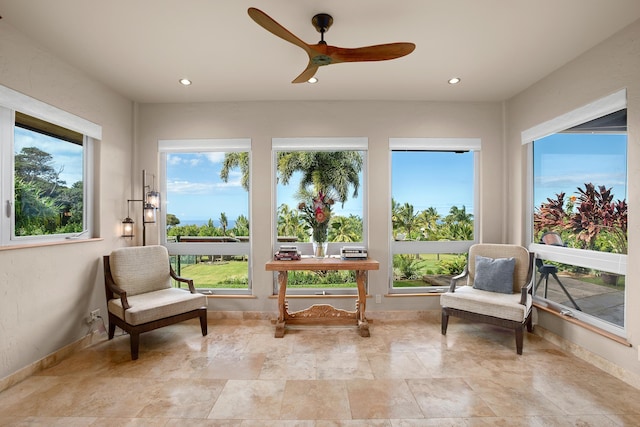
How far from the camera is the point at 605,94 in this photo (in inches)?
101

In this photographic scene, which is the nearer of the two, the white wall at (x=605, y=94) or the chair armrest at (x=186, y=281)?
the white wall at (x=605, y=94)

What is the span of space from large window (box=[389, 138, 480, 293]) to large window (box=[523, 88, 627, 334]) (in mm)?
736

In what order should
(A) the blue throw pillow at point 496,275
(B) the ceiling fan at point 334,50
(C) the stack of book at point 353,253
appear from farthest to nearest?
(C) the stack of book at point 353,253 → (A) the blue throw pillow at point 496,275 → (B) the ceiling fan at point 334,50

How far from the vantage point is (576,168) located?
297 centimetres

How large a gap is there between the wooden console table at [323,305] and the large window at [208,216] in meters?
0.70

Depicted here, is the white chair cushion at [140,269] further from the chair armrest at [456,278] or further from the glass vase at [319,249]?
the chair armrest at [456,278]

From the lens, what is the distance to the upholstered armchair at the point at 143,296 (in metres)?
2.84

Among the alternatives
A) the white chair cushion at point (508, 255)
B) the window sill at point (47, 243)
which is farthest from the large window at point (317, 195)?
the window sill at point (47, 243)

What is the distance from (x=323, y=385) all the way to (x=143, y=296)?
6.80 ft

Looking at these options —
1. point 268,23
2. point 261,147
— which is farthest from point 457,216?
point 268,23

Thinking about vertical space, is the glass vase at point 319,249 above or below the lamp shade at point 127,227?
below

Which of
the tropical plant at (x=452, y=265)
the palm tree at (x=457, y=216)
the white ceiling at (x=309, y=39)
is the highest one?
the white ceiling at (x=309, y=39)

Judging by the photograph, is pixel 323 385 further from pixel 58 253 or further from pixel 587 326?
pixel 58 253

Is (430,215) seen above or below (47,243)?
above
